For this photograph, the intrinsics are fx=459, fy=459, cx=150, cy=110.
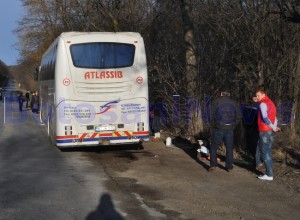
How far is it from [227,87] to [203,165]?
14.9ft

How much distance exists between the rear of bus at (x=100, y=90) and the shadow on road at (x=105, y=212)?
4881 millimetres

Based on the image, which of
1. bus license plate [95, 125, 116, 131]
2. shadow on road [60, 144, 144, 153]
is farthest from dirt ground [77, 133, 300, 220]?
shadow on road [60, 144, 144, 153]

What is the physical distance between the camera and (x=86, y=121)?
39.3 feet

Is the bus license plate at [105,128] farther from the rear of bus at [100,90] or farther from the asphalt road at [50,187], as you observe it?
the asphalt road at [50,187]

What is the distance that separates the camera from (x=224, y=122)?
962cm

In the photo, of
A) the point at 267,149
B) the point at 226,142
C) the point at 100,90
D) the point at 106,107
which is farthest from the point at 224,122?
the point at 100,90

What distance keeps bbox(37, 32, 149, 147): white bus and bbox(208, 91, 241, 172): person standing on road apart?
3.13m

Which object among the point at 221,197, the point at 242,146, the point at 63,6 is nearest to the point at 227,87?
the point at 242,146

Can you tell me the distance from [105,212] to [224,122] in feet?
12.9

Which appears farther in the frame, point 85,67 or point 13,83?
point 13,83

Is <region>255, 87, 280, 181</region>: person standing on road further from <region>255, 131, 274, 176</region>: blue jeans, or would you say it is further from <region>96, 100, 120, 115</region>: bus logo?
<region>96, 100, 120, 115</region>: bus logo

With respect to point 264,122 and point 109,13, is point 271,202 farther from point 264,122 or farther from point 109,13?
point 109,13

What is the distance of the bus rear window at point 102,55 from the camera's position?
39.3 ft

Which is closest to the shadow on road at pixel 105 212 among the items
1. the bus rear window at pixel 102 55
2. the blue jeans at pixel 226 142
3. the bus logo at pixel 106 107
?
the blue jeans at pixel 226 142
